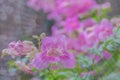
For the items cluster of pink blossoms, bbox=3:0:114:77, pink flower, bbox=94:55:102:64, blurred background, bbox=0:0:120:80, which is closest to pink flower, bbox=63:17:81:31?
cluster of pink blossoms, bbox=3:0:114:77

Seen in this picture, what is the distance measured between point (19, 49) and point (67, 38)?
1.01 meters

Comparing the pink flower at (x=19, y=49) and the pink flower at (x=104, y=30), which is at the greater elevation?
the pink flower at (x=104, y=30)

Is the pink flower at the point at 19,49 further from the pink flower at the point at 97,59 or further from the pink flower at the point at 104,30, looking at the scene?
the pink flower at the point at 104,30

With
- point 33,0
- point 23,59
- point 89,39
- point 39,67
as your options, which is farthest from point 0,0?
point 33,0

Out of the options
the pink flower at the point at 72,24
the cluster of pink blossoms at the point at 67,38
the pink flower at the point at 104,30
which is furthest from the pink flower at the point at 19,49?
the pink flower at the point at 72,24

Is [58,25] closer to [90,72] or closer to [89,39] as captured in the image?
[89,39]

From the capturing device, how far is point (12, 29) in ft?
4.81

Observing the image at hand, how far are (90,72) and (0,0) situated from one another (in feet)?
1.13

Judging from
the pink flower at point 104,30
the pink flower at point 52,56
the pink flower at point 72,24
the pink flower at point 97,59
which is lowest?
the pink flower at point 52,56

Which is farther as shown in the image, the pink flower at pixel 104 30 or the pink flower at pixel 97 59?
the pink flower at pixel 104 30

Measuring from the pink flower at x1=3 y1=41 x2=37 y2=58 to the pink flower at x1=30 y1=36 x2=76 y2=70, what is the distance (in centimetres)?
3

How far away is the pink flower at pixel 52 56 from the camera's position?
96cm

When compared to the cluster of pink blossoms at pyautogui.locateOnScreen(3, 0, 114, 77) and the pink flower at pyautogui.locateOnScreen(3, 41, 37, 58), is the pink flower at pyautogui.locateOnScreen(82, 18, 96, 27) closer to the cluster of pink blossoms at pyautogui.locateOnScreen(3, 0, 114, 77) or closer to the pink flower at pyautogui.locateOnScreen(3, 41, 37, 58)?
the cluster of pink blossoms at pyautogui.locateOnScreen(3, 0, 114, 77)

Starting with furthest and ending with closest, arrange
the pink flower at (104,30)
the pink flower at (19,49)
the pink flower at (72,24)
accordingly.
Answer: the pink flower at (72,24)
the pink flower at (104,30)
the pink flower at (19,49)
